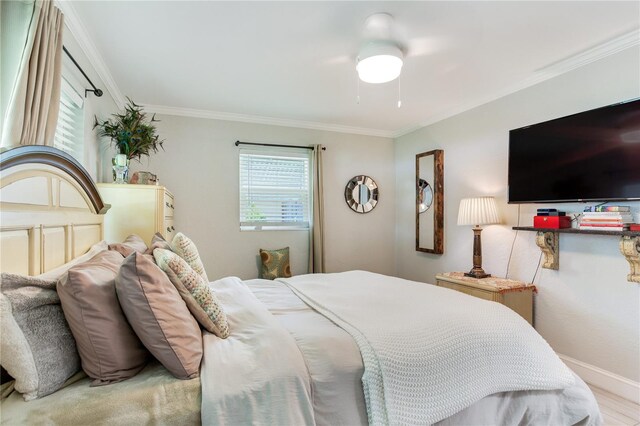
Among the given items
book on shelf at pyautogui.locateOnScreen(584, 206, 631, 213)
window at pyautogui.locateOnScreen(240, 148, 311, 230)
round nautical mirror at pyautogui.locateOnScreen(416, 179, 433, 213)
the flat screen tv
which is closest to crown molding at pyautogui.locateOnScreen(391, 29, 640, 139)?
the flat screen tv

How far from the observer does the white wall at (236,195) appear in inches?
149

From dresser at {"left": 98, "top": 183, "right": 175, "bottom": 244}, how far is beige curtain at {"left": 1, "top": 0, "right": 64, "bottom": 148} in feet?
3.21

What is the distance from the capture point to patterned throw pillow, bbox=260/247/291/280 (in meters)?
3.95

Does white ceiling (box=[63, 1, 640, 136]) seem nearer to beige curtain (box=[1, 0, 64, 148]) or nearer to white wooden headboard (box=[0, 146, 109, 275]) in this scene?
beige curtain (box=[1, 0, 64, 148])

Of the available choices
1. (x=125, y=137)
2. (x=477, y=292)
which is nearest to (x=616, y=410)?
(x=477, y=292)

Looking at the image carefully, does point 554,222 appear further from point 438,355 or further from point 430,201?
point 438,355

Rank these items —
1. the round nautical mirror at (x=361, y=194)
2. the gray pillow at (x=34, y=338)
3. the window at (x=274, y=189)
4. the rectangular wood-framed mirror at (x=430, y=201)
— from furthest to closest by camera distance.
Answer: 1. the round nautical mirror at (x=361, y=194)
2. the window at (x=274, y=189)
3. the rectangular wood-framed mirror at (x=430, y=201)
4. the gray pillow at (x=34, y=338)

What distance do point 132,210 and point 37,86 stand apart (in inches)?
49.4

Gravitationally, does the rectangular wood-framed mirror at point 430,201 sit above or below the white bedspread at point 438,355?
above

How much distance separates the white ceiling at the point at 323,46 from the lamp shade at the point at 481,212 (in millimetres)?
1081

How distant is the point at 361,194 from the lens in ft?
15.1

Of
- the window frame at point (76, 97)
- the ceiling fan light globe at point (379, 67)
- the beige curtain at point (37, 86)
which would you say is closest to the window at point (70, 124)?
the window frame at point (76, 97)

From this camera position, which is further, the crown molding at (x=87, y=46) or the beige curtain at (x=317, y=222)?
the beige curtain at (x=317, y=222)

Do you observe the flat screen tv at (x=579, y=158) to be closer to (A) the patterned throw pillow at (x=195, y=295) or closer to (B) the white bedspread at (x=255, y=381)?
(B) the white bedspread at (x=255, y=381)
